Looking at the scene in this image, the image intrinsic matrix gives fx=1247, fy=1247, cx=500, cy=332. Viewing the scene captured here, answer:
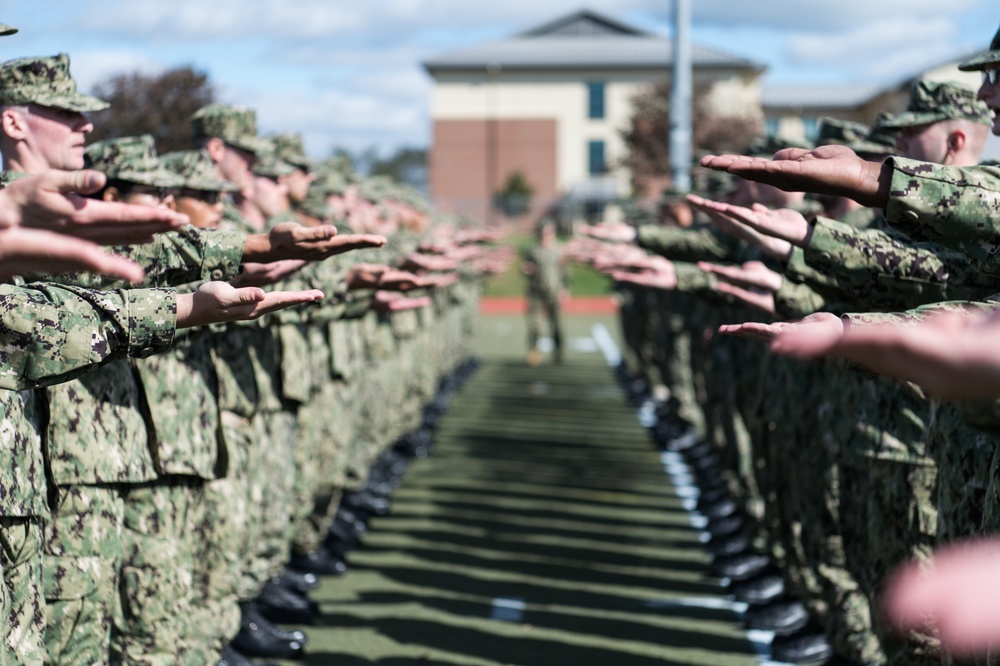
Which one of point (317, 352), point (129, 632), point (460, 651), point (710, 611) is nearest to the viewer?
point (129, 632)

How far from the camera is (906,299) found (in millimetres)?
4004

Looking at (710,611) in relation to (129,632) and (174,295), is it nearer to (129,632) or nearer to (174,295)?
(129,632)

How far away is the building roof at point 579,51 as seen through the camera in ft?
205

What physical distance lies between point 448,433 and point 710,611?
6.96 m

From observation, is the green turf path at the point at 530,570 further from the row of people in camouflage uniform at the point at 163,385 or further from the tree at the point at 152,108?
the tree at the point at 152,108

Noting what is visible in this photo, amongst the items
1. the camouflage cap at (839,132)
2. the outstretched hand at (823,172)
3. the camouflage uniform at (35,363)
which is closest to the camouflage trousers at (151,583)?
the camouflage uniform at (35,363)

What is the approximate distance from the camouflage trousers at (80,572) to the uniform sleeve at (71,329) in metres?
0.90

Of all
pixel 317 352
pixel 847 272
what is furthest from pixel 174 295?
pixel 317 352

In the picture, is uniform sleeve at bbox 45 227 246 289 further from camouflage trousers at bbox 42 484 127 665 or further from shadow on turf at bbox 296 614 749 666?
shadow on turf at bbox 296 614 749 666

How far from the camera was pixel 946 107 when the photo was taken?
4906 millimetres

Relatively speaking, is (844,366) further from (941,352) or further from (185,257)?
(941,352)

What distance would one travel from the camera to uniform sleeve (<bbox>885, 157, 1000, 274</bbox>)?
10.3 ft

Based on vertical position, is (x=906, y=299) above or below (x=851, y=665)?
above

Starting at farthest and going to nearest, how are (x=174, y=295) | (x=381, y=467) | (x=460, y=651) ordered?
(x=381, y=467)
(x=460, y=651)
(x=174, y=295)
